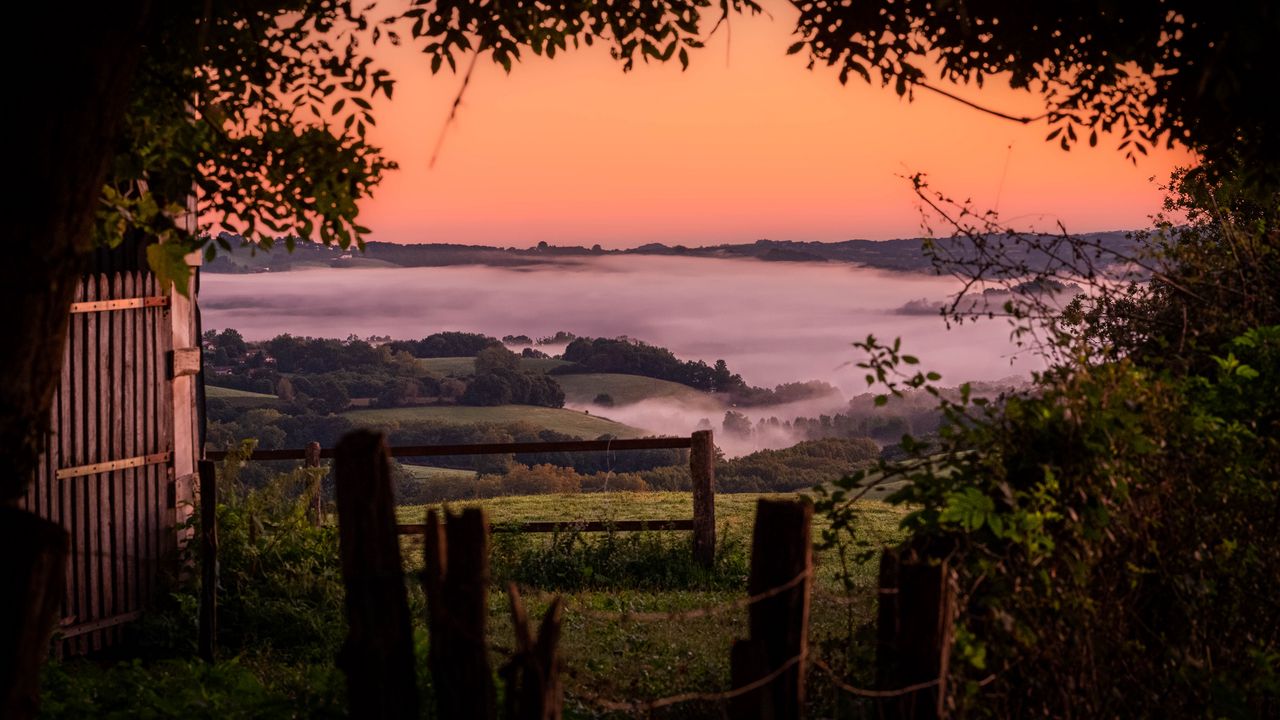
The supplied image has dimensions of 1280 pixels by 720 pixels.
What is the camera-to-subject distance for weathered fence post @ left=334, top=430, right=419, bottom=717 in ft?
11.8

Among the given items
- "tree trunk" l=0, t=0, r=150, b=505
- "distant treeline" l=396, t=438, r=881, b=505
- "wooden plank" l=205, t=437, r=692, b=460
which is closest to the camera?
"tree trunk" l=0, t=0, r=150, b=505

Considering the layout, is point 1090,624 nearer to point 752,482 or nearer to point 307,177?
point 307,177

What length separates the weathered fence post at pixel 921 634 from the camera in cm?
385

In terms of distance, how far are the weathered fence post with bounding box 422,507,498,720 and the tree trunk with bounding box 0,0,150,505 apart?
1.85m

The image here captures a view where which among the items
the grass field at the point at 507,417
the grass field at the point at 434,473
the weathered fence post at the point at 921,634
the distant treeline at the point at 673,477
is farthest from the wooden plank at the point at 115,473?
the grass field at the point at 507,417

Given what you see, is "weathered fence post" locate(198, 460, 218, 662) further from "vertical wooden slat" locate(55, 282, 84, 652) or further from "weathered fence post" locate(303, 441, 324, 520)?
"weathered fence post" locate(303, 441, 324, 520)

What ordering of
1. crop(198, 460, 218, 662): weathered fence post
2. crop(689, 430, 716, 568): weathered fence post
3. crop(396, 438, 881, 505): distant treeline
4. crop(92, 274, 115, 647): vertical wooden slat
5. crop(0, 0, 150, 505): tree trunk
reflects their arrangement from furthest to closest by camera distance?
crop(396, 438, 881, 505): distant treeline < crop(689, 430, 716, 568): weathered fence post < crop(92, 274, 115, 647): vertical wooden slat < crop(198, 460, 218, 662): weathered fence post < crop(0, 0, 150, 505): tree trunk

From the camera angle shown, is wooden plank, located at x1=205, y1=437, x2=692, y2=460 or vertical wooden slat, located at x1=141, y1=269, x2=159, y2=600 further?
wooden plank, located at x1=205, y1=437, x2=692, y2=460

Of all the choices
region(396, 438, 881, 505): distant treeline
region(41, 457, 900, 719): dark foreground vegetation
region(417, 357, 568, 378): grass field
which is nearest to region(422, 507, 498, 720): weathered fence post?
region(41, 457, 900, 719): dark foreground vegetation

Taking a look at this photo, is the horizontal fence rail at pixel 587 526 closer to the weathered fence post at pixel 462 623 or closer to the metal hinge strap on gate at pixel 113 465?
the metal hinge strap on gate at pixel 113 465

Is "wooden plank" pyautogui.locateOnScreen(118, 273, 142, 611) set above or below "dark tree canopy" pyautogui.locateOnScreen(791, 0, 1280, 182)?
below

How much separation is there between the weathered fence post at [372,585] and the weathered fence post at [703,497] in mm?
8267

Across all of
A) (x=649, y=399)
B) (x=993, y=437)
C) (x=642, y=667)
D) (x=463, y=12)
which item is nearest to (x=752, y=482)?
(x=649, y=399)

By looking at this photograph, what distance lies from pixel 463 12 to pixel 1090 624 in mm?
5471
